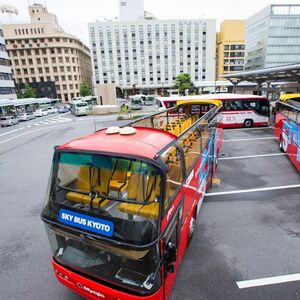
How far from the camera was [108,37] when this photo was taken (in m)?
68.4

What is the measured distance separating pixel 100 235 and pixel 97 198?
1.66 ft

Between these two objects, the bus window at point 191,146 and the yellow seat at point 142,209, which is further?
the bus window at point 191,146

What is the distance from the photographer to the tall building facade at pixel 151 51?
224 feet

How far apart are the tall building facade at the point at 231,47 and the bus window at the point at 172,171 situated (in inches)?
3301

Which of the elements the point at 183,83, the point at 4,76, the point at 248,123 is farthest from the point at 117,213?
the point at 4,76

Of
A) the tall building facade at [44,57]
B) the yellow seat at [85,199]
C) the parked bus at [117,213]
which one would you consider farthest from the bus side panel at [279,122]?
the tall building facade at [44,57]

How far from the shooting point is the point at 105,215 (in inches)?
115

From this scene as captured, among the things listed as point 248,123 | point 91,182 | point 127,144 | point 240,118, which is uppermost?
point 127,144

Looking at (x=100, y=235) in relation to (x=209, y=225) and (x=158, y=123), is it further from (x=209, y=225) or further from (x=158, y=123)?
(x=158, y=123)

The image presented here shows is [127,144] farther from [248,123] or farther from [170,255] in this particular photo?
[248,123]

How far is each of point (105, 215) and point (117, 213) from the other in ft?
0.53

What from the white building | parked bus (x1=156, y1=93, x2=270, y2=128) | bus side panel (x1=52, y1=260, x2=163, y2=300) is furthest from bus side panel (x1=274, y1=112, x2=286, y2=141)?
the white building

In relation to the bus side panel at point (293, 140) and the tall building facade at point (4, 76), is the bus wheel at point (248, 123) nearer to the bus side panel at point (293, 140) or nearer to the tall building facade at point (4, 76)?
the bus side panel at point (293, 140)

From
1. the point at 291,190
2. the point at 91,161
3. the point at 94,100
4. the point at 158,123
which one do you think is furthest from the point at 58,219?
the point at 94,100
